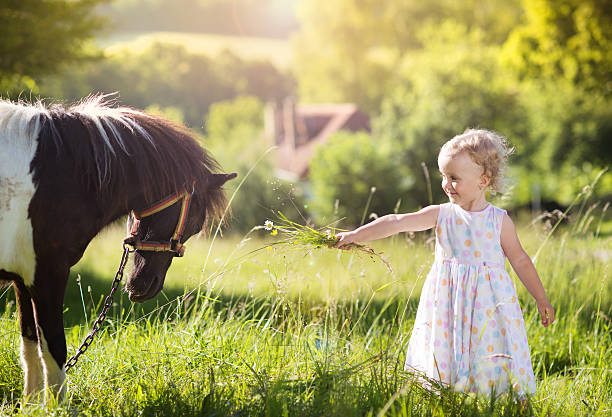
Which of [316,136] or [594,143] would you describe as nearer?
[594,143]

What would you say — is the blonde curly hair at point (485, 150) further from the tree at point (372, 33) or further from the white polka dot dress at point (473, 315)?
the tree at point (372, 33)

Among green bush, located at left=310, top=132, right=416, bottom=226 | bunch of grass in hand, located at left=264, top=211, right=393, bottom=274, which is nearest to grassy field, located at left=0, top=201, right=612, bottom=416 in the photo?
bunch of grass in hand, located at left=264, top=211, right=393, bottom=274

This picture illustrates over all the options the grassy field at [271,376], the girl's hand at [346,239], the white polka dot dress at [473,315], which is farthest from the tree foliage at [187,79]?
the white polka dot dress at [473,315]

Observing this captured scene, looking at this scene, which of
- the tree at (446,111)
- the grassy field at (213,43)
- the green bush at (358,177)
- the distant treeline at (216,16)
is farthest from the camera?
the distant treeline at (216,16)

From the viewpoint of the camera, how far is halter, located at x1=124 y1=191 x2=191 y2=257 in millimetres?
2635

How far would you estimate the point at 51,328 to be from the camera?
8.10 feet

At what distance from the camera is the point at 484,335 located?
2.55 m

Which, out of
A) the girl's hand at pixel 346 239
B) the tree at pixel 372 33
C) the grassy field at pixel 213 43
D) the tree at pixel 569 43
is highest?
the grassy field at pixel 213 43

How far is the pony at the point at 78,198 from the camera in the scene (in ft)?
7.82

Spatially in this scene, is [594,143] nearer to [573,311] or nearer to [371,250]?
[573,311]

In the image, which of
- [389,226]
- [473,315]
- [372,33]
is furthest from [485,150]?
[372,33]

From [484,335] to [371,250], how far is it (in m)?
0.66

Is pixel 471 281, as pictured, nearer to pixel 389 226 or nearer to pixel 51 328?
pixel 389 226

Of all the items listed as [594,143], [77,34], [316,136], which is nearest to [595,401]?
[77,34]
